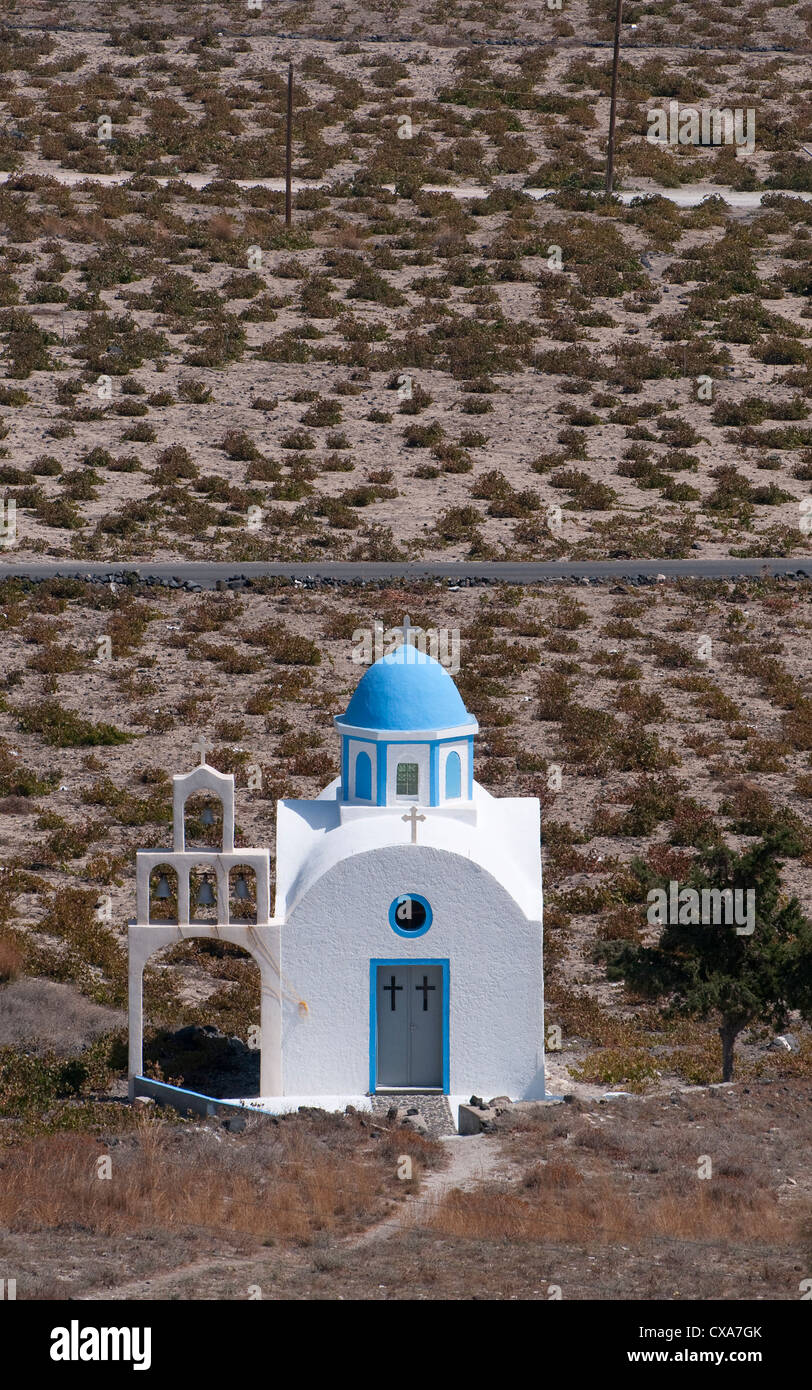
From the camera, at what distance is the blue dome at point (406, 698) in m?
19.8

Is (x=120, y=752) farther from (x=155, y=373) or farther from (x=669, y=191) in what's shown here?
(x=669, y=191)

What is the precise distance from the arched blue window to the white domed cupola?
0.03ft

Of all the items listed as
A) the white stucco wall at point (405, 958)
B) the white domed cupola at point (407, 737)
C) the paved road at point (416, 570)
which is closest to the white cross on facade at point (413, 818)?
the white stucco wall at point (405, 958)

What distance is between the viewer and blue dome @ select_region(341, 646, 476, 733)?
781 inches

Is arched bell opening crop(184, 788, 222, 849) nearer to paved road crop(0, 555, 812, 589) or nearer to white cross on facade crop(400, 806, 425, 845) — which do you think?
white cross on facade crop(400, 806, 425, 845)

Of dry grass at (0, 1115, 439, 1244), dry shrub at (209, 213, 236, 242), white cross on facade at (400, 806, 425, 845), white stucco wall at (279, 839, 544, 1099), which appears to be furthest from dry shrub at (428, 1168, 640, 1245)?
dry shrub at (209, 213, 236, 242)

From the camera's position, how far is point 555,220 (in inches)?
2406

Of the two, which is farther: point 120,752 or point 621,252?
point 621,252

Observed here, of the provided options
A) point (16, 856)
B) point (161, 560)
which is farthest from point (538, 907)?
point (161, 560)

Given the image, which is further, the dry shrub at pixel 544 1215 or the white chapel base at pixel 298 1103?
the white chapel base at pixel 298 1103

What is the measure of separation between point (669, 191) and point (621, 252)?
6.61 metres

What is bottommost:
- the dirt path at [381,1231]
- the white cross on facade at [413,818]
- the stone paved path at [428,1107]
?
the dirt path at [381,1231]

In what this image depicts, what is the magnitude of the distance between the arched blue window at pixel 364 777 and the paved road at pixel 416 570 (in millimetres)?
19557

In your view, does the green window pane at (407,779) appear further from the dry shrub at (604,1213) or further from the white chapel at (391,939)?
the dry shrub at (604,1213)
